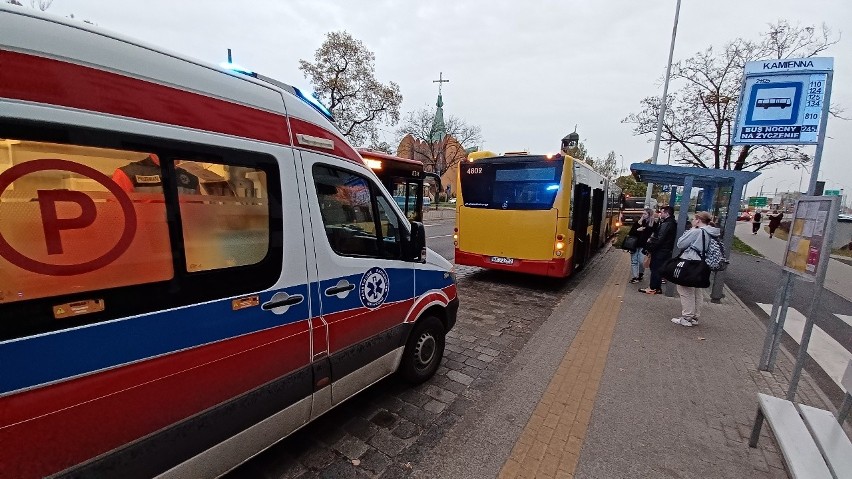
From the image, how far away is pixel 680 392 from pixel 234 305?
4208 millimetres

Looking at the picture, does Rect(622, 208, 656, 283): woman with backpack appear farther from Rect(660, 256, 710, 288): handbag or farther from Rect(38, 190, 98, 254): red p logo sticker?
Rect(38, 190, 98, 254): red p logo sticker

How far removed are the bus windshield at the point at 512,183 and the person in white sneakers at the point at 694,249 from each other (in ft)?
7.33

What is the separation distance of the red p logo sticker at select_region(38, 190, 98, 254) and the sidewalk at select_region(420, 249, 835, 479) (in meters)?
2.38

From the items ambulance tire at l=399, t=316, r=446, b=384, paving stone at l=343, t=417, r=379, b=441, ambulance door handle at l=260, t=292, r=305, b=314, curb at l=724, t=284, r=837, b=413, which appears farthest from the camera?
curb at l=724, t=284, r=837, b=413

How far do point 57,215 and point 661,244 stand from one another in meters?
8.40

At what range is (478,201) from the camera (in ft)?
24.5

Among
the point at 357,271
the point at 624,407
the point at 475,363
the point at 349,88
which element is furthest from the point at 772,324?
the point at 349,88

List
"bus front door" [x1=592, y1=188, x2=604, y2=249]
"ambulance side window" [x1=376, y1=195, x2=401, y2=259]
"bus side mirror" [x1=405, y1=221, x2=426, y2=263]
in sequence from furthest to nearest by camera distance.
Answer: "bus front door" [x1=592, y1=188, x2=604, y2=249]
"bus side mirror" [x1=405, y1=221, x2=426, y2=263]
"ambulance side window" [x1=376, y1=195, x2=401, y2=259]

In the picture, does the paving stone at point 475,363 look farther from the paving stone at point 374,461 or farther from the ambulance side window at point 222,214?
the ambulance side window at point 222,214

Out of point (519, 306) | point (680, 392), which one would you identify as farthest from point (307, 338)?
point (519, 306)

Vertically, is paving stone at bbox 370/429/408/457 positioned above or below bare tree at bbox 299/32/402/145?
below

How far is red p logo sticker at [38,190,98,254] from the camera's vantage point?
1.29 meters

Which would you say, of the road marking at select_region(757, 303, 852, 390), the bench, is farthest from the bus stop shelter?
the bench

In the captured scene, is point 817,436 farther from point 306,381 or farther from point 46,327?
point 46,327
